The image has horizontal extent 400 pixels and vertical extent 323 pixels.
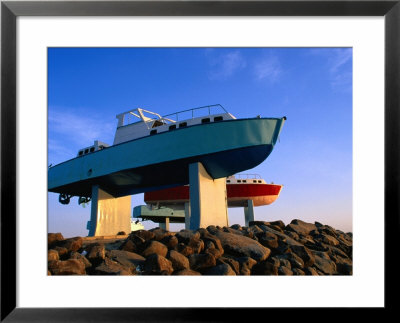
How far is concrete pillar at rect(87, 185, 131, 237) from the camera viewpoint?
15.6 metres

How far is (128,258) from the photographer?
22.0 feet

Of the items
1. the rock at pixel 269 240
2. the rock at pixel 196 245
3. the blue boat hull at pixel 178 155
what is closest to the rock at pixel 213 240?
the rock at pixel 196 245

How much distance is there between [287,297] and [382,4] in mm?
4266

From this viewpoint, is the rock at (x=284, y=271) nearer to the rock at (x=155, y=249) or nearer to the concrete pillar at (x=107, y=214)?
the rock at (x=155, y=249)

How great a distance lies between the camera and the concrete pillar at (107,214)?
51.1ft

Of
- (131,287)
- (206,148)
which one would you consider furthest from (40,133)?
(206,148)

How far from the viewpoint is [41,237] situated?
16.8ft

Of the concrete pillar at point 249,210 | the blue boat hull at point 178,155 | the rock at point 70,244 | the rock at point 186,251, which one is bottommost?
the concrete pillar at point 249,210

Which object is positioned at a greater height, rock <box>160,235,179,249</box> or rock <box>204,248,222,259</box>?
rock <box>160,235,179,249</box>

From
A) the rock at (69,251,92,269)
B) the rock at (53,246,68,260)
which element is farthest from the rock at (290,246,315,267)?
the rock at (53,246,68,260)

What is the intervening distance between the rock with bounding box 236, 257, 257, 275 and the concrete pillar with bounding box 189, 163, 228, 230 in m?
4.32

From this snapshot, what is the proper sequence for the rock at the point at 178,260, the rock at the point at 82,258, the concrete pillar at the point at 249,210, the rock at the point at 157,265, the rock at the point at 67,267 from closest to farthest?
1. the rock at the point at 67,267
2. the rock at the point at 157,265
3. the rock at the point at 178,260
4. the rock at the point at 82,258
5. the concrete pillar at the point at 249,210

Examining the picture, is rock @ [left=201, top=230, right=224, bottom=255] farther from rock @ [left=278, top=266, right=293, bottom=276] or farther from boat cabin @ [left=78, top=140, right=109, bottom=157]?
boat cabin @ [left=78, top=140, right=109, bottom=157]

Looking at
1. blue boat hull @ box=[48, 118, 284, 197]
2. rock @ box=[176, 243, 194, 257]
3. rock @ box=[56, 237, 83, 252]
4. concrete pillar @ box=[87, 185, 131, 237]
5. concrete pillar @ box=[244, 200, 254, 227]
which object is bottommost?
concrete pillar @ box=[244, 200, 254, 227]
